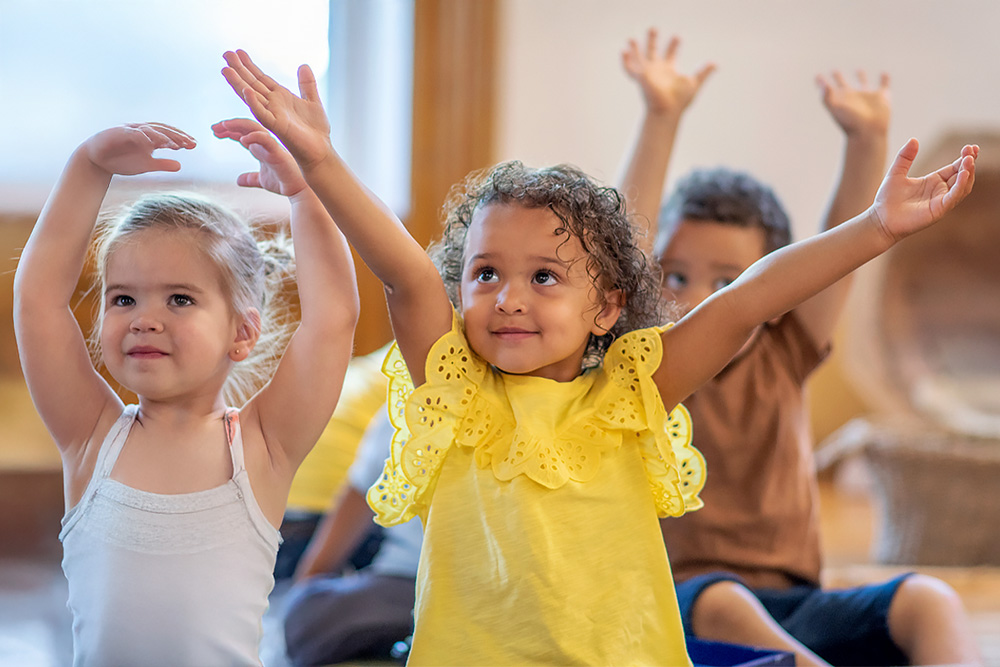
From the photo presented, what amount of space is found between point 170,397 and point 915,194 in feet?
1.92

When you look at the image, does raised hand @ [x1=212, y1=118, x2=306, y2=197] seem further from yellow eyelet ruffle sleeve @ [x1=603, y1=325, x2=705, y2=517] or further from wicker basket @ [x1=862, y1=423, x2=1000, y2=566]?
wicker basket @ [x1=862, y1=423, x2=1000, y2=566]

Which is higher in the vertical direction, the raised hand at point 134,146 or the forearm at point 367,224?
the raised hand at point 134,146

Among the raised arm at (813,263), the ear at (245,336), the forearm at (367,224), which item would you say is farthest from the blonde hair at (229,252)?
the raised arm at (813,263)

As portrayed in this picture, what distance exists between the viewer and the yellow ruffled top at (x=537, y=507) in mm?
771

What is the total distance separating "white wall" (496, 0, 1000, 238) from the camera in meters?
2.15

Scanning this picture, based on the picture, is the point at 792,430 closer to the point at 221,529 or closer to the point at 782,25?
the point at 221,529

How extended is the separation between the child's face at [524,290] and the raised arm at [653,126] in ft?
1.07

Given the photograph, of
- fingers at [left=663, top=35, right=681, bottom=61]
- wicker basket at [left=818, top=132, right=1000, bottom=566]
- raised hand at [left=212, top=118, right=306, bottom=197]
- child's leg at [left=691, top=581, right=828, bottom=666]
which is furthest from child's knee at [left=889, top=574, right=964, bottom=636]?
wicker basket at [left=818, top=132, right=1000, bottom=566]

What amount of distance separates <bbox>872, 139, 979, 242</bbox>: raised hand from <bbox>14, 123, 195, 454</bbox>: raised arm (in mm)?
520

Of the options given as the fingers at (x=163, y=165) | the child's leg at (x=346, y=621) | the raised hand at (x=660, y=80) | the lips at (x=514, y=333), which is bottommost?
the child's leg at (x=346, y=621)

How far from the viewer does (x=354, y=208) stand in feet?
2.37

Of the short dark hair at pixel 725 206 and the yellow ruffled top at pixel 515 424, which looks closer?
the yellow ruffled top at pixel 515 424

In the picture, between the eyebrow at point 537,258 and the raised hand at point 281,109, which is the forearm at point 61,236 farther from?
the eyebrow at point 537,258

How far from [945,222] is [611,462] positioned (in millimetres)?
1842
